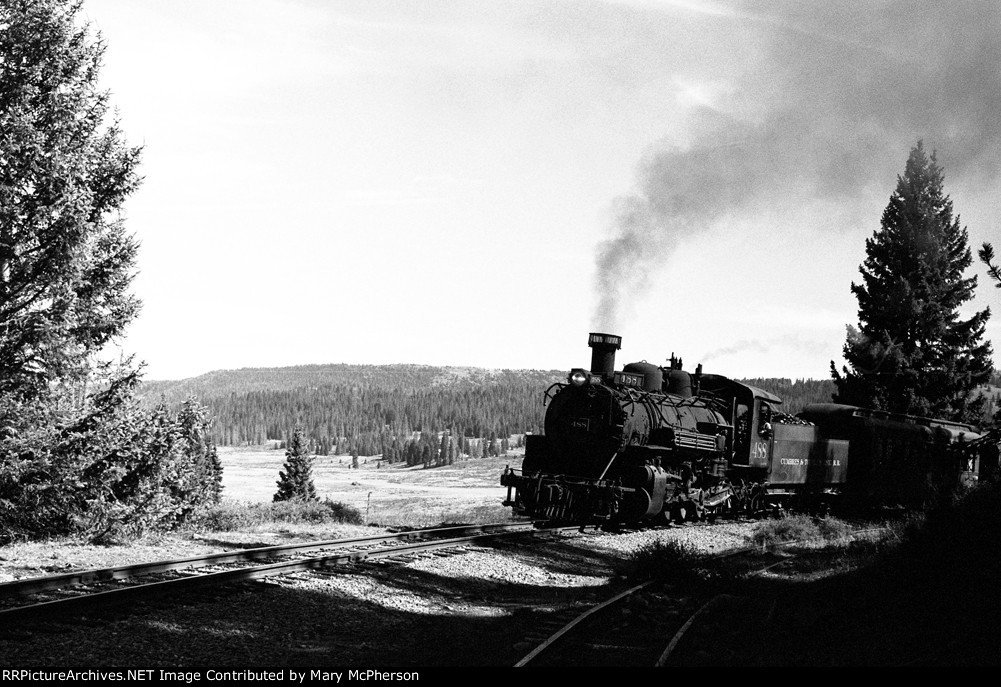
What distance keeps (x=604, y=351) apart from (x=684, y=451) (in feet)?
9.57

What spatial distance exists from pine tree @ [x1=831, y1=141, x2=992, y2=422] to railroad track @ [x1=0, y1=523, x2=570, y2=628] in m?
20.5

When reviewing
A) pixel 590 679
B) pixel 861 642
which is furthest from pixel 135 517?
pixel 861 642

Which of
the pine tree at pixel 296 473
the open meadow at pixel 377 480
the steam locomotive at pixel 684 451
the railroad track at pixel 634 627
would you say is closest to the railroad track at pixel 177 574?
the steam locomotive at pixel 684 451

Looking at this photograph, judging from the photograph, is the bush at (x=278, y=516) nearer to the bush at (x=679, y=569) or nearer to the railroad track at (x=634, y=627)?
the bush at (x=679, y=569)

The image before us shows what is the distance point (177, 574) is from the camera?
41.6 ft

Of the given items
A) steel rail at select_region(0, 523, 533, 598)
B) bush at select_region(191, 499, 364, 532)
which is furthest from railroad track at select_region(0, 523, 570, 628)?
bush at select_region(191, 499, 364, 532)

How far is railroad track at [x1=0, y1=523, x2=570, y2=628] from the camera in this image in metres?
10.2

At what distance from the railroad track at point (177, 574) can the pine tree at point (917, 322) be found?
67.3 ft

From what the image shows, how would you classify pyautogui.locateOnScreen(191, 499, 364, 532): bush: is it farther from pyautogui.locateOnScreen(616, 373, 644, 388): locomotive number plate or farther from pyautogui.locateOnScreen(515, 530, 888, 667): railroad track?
pyautogui.locateOnScreen(515, 530, 888, 667): railroad track

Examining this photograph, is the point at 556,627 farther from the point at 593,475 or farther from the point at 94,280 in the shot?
the point at 94,280

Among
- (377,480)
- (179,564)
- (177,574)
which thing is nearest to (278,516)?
(179,564)

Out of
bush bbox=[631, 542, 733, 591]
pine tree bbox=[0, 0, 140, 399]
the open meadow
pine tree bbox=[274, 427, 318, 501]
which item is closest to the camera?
bush bbox=[631, 542, 733, 591]

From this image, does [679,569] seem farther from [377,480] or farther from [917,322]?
[377,480]

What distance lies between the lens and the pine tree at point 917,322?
102ft
